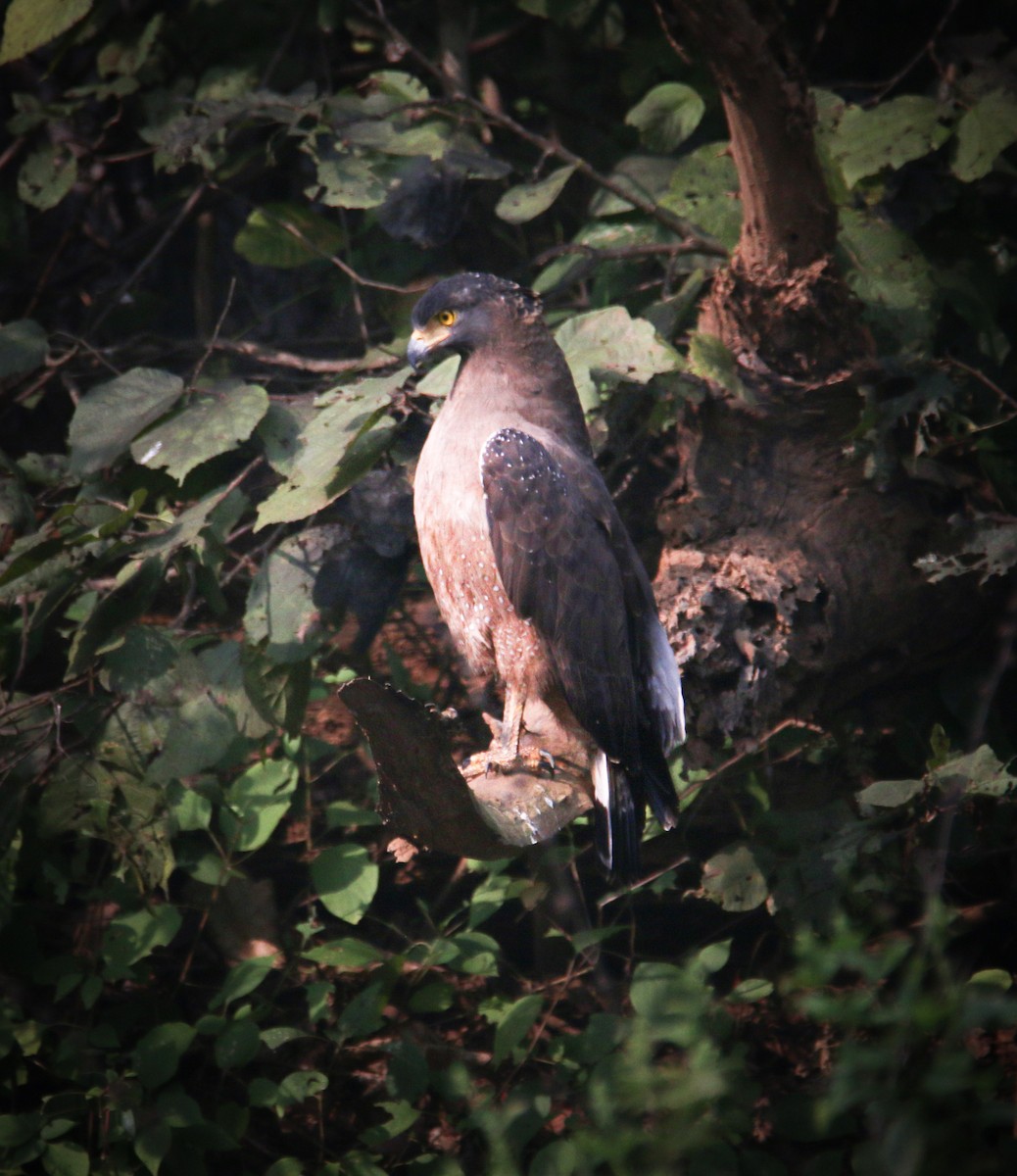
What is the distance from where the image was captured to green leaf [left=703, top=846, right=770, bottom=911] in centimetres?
286

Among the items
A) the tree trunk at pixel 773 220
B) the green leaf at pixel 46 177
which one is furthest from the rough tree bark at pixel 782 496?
the green leaf at pixel 46 177

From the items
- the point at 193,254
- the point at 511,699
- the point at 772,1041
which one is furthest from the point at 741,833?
the point at 193,254

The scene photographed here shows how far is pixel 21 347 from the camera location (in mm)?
2918

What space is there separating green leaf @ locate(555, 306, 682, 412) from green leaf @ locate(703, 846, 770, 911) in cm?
131

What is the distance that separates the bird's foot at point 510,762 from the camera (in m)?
2.58

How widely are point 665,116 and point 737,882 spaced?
2367 millimetres

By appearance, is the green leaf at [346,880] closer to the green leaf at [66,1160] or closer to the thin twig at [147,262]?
the green leaf at [66,1160]

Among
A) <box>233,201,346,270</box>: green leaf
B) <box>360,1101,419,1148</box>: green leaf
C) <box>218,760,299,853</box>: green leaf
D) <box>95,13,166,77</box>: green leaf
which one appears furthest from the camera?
<box>95,13,166,77</box>: green leaf

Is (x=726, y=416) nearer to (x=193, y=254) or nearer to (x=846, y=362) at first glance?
(x=846, y=362)

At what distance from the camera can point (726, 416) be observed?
9.71ft

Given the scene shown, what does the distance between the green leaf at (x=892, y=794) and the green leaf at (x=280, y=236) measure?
92.5 inches

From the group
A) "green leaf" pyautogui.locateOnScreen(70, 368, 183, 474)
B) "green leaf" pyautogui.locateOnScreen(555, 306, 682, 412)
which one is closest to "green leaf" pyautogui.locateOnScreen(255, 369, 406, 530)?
"green leaf" pyautogui.locateOnScreen(70, 368, 183, 474)

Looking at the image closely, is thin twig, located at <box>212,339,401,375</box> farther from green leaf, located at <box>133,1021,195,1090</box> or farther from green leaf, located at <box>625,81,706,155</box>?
green leaf, located at <box>133,1021,195,1090</box>

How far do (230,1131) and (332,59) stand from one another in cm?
384
